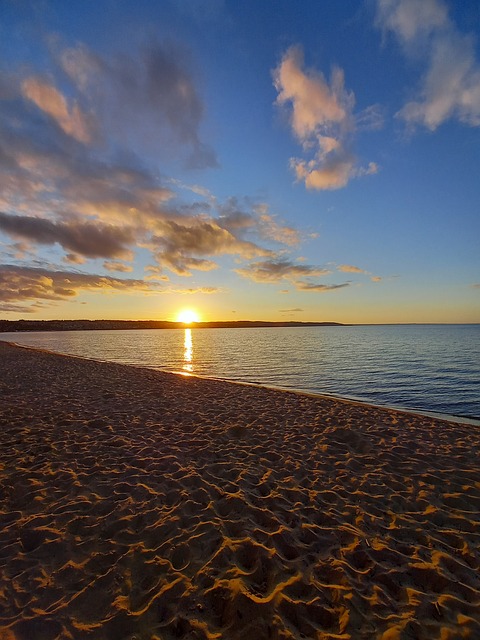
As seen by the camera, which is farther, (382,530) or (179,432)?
(179,432)

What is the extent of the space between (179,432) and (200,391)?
7150 mm

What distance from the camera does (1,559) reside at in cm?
453

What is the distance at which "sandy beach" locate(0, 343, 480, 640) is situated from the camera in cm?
372

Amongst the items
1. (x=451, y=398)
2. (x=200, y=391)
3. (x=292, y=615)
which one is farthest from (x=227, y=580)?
(x=451, y=398)

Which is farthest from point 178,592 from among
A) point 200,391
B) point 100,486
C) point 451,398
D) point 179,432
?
point 451,398

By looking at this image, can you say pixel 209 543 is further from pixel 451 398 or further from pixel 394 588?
pixel 451 398

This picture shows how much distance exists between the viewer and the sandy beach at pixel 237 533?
12.2ft

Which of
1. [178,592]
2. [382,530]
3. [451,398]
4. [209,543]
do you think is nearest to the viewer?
[178,592]

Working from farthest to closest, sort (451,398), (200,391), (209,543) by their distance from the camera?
1. (451,398)
2. (200,391)
3. (209,543)

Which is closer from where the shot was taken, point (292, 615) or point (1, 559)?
point (292, 615)

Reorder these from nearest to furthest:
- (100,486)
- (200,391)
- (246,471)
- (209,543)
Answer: (209,543)
(100,486)
(246,471)
(200,391)

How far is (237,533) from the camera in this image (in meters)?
5.19

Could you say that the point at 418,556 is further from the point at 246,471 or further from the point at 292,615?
the point at 246,471

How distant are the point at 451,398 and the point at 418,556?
17.1 m
